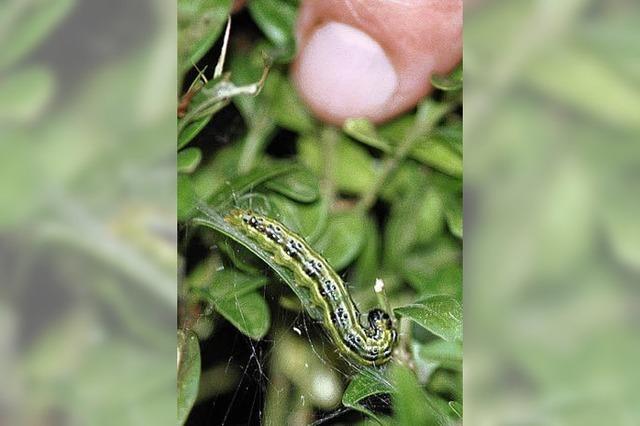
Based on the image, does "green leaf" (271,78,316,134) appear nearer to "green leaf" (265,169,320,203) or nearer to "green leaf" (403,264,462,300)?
"green leaf" (265,169,320,203)

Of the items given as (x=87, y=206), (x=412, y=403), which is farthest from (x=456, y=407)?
(x=87, y=206)

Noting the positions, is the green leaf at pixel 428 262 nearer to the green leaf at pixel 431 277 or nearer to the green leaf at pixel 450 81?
the green leaf at pixel 431 277

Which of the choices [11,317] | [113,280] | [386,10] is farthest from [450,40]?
[11,317]

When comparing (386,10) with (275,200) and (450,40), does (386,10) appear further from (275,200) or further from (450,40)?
(275,200)

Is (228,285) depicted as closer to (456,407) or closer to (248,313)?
(248,313)

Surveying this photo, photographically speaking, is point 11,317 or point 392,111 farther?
point 11,317

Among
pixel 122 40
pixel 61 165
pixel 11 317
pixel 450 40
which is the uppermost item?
pixel 450 40

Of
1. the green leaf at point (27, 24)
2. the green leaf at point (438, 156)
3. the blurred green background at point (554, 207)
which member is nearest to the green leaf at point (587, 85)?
the blurred green background at point (554, 207)

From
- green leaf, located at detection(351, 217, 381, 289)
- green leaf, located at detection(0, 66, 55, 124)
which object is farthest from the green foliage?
green leaf, located at detection(0, 66, 55, 124)
